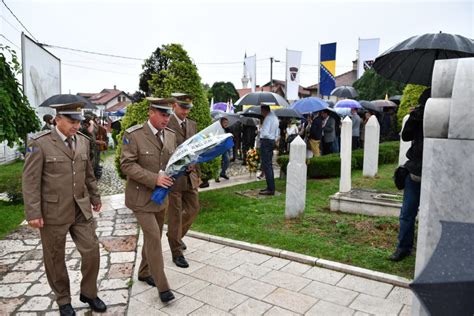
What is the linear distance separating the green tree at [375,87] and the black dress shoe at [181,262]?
24.6 metres

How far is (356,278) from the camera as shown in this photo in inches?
173

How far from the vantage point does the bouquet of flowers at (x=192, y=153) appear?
3.88 m

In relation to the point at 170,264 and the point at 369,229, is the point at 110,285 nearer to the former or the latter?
the point at 170,264

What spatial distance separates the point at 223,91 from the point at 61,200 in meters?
39.2

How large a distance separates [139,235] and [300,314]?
3337 millimetres

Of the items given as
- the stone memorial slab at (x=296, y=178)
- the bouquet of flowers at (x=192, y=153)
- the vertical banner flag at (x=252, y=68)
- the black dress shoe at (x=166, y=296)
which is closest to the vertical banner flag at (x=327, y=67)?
the vertical banner flag at (x=252, y=68)

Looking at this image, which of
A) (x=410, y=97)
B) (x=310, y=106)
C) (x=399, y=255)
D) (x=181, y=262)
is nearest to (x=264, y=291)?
(x=181, y=262)

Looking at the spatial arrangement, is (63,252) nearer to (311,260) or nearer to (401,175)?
(311,260)

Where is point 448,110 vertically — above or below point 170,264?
above

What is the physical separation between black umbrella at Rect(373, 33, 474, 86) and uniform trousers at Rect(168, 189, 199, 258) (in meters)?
3.16

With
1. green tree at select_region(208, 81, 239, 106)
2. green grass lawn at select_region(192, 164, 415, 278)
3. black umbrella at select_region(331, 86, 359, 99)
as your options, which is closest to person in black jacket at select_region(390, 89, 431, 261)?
green grass lawn at select_region(192, 164, 415, 278)

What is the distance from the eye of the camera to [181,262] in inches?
191

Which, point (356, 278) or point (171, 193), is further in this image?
point (171, 193)

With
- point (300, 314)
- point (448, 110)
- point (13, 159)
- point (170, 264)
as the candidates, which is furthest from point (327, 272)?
point (13, 159)
